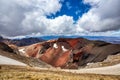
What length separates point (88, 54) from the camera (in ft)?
585

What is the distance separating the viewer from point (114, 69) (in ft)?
181

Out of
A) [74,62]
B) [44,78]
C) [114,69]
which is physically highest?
[44,78]

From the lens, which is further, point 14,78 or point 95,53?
point 95,53

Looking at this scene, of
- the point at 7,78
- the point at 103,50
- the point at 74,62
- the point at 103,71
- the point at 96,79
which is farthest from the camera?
the point at 74,62

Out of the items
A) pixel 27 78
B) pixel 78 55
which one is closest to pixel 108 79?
pixel 27 78

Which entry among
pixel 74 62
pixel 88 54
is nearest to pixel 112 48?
pixel 88 54

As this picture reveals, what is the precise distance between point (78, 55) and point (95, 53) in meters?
20.3

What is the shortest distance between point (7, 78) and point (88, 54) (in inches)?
5832

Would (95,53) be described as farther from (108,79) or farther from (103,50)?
(108,79)

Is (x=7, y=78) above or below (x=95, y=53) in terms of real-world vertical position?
above

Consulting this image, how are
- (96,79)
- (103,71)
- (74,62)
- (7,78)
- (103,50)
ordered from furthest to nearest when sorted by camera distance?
1. (74,62)
2. (103,50)
3. (103,71)
4. (96,79)
5. (7,78)

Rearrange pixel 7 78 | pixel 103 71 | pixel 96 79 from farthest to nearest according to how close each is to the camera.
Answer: pixel 103 71
pixel 96 79
pixel 7 78

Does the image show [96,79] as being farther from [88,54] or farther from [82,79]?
[88,54]

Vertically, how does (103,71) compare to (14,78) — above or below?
below
